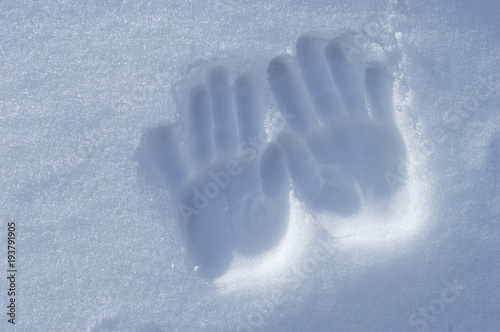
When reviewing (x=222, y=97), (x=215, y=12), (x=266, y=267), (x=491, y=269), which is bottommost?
(x=491, y=269)

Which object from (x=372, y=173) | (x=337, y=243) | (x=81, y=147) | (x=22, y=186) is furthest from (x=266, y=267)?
(x=22, y=186)

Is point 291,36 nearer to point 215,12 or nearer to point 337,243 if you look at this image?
point 215,12

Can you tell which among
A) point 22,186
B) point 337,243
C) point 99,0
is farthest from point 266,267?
point 99,0

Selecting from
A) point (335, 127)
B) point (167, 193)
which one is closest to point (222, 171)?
point (167, 193)

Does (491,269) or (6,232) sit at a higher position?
(6,232)

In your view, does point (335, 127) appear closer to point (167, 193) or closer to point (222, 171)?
point (222, 171)
